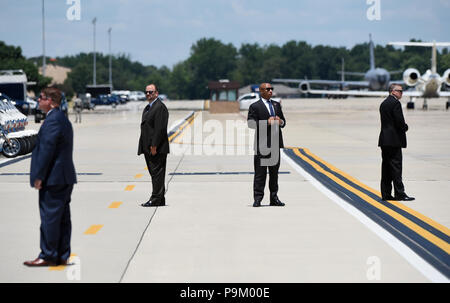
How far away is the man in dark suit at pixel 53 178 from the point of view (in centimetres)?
729

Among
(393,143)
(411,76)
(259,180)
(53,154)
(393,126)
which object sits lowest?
(259,180)

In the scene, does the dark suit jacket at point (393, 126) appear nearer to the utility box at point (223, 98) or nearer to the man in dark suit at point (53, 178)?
the man in dark suit at point (53, 178)

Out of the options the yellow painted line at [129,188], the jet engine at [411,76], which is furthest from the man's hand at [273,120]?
the jet engine at [411,76]

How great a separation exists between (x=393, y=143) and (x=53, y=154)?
6337mm

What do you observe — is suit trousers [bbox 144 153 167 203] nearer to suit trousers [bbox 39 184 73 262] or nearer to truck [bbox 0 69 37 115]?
suit trousers [bbox 39 184 73 262]

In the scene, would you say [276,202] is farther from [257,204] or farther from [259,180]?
[259,180]

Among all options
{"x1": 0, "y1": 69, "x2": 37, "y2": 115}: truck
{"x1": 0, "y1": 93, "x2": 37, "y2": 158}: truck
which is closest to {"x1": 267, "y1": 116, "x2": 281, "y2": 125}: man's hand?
{"x1": 0, "y1": 93, "x2": 37, "y2": 158}: truck

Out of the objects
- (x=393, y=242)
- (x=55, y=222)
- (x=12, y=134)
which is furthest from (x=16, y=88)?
(x=55, y=222)

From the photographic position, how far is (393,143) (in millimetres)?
12000

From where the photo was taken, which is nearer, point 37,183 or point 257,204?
point 37,183

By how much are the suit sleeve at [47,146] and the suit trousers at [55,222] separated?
192mm

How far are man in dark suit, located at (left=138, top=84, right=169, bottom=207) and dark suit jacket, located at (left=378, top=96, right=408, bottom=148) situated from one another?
136 inches

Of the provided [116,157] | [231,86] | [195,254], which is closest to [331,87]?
[231,86]
